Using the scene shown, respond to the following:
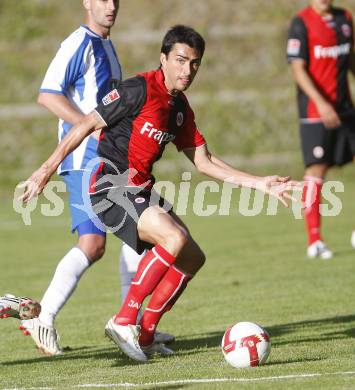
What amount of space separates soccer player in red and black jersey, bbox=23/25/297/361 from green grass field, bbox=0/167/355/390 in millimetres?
319

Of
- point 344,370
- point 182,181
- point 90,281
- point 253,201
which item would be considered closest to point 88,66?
point 344,370

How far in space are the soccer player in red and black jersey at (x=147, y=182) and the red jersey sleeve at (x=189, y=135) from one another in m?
0.01

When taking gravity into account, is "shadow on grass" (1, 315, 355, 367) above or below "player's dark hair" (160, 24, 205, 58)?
below

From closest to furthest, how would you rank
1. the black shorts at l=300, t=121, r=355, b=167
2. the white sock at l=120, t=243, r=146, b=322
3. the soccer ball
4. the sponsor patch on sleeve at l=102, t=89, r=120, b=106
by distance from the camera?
1. the soccer ball
2. the sponsor patch on sleeve at l=102, t=89, r=120, b=106
3. the white sock at l=120, t=243, r=146, b=322
4. the black shorts at l=300, t=121, r=355, b=167

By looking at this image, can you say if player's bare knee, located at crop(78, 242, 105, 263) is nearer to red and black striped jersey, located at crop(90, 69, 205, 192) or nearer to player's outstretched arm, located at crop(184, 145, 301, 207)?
red and black striped jersey, located at crop(90, 69, 205, 192)

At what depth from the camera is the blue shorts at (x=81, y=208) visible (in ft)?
22.0

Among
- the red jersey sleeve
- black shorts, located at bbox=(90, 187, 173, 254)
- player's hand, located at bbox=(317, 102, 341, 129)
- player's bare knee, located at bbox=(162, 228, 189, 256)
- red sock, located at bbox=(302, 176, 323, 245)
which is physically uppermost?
the red jersey sleeve

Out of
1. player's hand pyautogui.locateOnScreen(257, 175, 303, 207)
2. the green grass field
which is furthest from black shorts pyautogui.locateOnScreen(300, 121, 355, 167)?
player's hand pyautogui.locateOnScreen(257, 175, 303, 207)

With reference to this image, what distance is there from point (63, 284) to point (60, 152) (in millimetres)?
1187

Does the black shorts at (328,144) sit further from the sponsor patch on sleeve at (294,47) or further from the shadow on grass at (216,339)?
the shadow on grass at (216,339)

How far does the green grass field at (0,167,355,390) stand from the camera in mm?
5418

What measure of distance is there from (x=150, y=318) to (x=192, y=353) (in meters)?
0.33

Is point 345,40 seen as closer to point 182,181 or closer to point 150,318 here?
point 150,318

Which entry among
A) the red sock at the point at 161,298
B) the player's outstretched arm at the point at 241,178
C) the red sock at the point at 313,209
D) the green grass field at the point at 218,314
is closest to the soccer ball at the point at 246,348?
the green grass field at the point at 218,314
